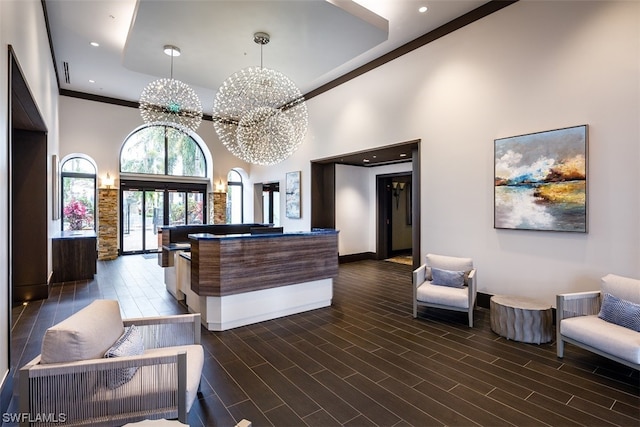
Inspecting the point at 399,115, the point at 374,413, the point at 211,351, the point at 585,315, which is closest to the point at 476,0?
the point at 399,115

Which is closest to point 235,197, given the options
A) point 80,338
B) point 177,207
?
point 177,207

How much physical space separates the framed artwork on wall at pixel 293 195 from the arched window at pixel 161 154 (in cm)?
377

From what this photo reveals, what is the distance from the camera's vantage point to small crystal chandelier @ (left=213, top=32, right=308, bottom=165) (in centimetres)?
420

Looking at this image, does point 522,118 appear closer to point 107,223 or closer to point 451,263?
point 451,263

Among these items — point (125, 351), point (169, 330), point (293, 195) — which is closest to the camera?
point (125, 351)

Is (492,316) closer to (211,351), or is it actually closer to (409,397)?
(409,397)

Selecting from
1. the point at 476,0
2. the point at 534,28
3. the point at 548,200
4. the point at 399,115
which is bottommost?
the point at 548,200

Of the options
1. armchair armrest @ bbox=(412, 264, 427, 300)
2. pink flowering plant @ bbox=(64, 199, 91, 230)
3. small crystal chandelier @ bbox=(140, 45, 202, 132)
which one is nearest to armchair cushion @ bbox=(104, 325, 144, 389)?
armchair armrest @ bbox=(412, 264, 427, 300)

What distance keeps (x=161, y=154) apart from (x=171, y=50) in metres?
6.55

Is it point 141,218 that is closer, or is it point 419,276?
point 419,276

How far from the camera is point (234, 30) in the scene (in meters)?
4.60

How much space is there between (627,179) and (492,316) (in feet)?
6.98

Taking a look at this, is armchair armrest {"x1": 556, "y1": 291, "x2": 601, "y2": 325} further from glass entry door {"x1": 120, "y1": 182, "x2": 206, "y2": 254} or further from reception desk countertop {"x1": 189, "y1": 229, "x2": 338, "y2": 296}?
glass entry door {"x1": 120, "y1": 182, "x2": 206, "y2": 254}

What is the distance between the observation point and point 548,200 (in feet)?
13.4
